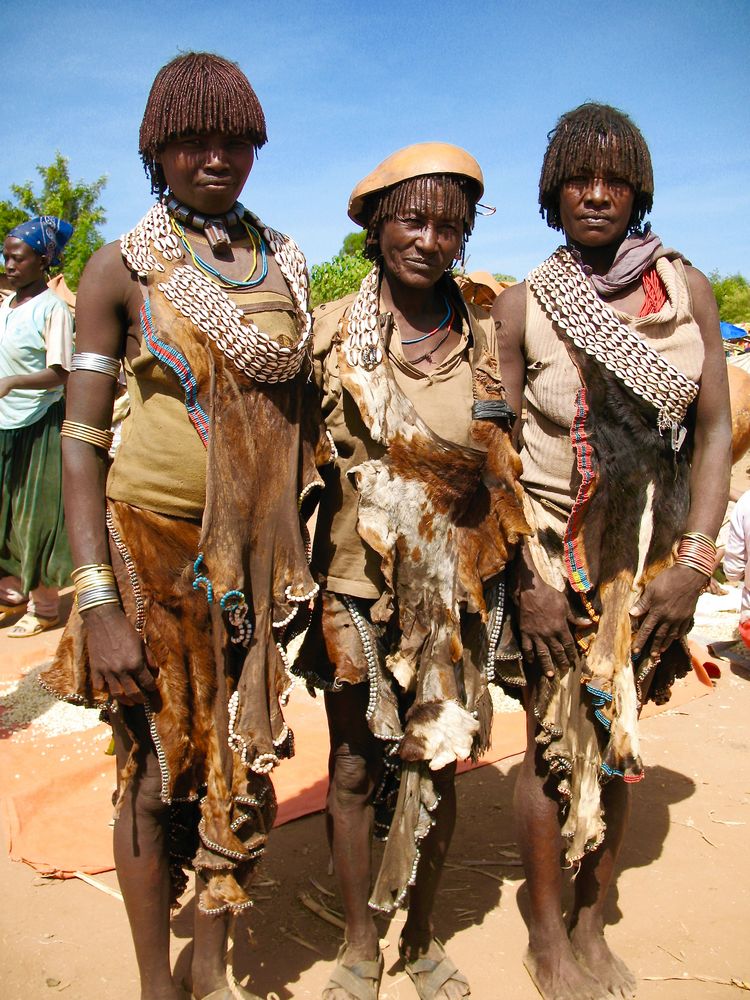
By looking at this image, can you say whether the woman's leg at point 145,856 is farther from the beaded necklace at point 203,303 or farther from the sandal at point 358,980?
the beaded necklace at point 203,303

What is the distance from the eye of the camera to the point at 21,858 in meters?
3.16

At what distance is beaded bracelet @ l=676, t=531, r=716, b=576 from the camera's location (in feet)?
7.98

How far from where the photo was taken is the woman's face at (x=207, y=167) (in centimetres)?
209

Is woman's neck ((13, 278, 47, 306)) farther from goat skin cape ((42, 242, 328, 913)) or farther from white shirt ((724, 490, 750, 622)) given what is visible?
white shirt ((724, 490, 750, 622))

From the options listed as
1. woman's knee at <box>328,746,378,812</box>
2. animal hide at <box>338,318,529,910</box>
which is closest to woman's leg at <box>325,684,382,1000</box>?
woman's knee at <box>328,746,378,812</box>

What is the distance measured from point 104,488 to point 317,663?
2.49 feet

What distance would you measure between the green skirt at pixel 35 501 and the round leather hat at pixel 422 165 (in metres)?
4.13

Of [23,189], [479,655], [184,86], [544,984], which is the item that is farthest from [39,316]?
[23,189]

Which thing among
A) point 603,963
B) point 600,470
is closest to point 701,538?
point 600,470

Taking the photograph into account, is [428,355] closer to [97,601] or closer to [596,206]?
[596,206]

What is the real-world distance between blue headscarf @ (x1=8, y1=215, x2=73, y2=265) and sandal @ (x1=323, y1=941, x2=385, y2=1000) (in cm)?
452

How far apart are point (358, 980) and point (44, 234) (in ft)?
15.3

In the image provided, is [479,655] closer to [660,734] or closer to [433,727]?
[433,727]

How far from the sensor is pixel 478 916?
9.69ft
